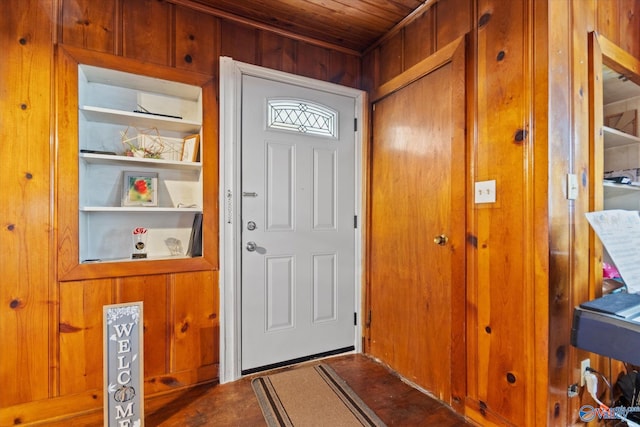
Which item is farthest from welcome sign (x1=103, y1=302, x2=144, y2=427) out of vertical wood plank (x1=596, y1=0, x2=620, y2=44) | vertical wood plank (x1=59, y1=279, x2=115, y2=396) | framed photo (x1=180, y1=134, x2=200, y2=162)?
vertical wood plank (x1=596, y1=0, x2=620, y2=44)

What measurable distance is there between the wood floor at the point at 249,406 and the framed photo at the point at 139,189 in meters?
1.20

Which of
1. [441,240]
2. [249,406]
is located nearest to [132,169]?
[249,406]

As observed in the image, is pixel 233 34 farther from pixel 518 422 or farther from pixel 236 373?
pixel 518 422

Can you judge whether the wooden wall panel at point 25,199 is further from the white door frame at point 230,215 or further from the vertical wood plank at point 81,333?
the white door frame at point 230,215

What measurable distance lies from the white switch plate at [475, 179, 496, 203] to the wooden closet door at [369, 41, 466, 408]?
0.29 ft

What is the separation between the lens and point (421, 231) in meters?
1.95

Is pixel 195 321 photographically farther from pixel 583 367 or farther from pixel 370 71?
pixel 370 71

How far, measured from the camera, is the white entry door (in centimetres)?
209

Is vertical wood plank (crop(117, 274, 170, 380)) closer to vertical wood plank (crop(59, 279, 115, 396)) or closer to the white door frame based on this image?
vertical wood plank (crop(59, 279, 115, 396))

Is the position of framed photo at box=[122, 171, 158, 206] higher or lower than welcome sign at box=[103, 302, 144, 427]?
higher

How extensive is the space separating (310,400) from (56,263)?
1603 millimetres

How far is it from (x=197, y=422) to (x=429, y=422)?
1.23 meters

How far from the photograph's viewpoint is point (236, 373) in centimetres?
201

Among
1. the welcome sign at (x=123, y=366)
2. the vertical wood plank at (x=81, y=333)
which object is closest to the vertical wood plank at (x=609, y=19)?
the welcome sign at (x=123, y=366)
